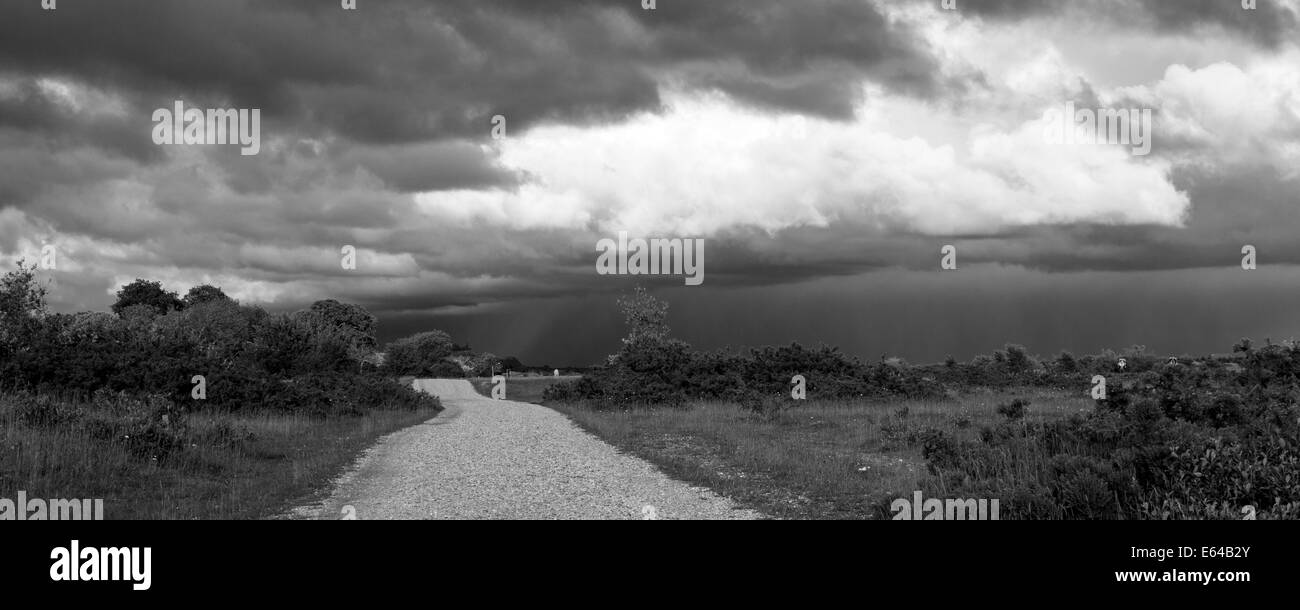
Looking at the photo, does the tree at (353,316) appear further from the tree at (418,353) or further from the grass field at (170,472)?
the grass field at (170,472)

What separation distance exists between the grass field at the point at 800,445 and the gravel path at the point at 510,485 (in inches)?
30.9

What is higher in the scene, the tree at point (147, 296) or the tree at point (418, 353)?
the tree at point (147, 296)

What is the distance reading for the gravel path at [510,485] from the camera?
11.8 meters

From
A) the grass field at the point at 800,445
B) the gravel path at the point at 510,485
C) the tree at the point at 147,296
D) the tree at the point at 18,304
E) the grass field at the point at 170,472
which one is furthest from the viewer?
the tree at the point at 147,296

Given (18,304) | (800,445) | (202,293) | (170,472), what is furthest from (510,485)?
(202,293)

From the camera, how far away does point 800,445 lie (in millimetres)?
21688

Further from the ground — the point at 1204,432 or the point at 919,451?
the point at 1204,432

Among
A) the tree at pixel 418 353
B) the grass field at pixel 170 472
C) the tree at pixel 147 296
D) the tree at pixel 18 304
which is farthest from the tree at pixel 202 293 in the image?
the grass field at pixel 170 472

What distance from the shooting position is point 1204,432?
538 inches

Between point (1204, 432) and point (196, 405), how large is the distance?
28405 millimetres

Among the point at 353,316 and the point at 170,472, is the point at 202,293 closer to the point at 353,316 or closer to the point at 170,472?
the point at 353,316

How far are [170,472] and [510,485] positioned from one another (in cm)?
635
